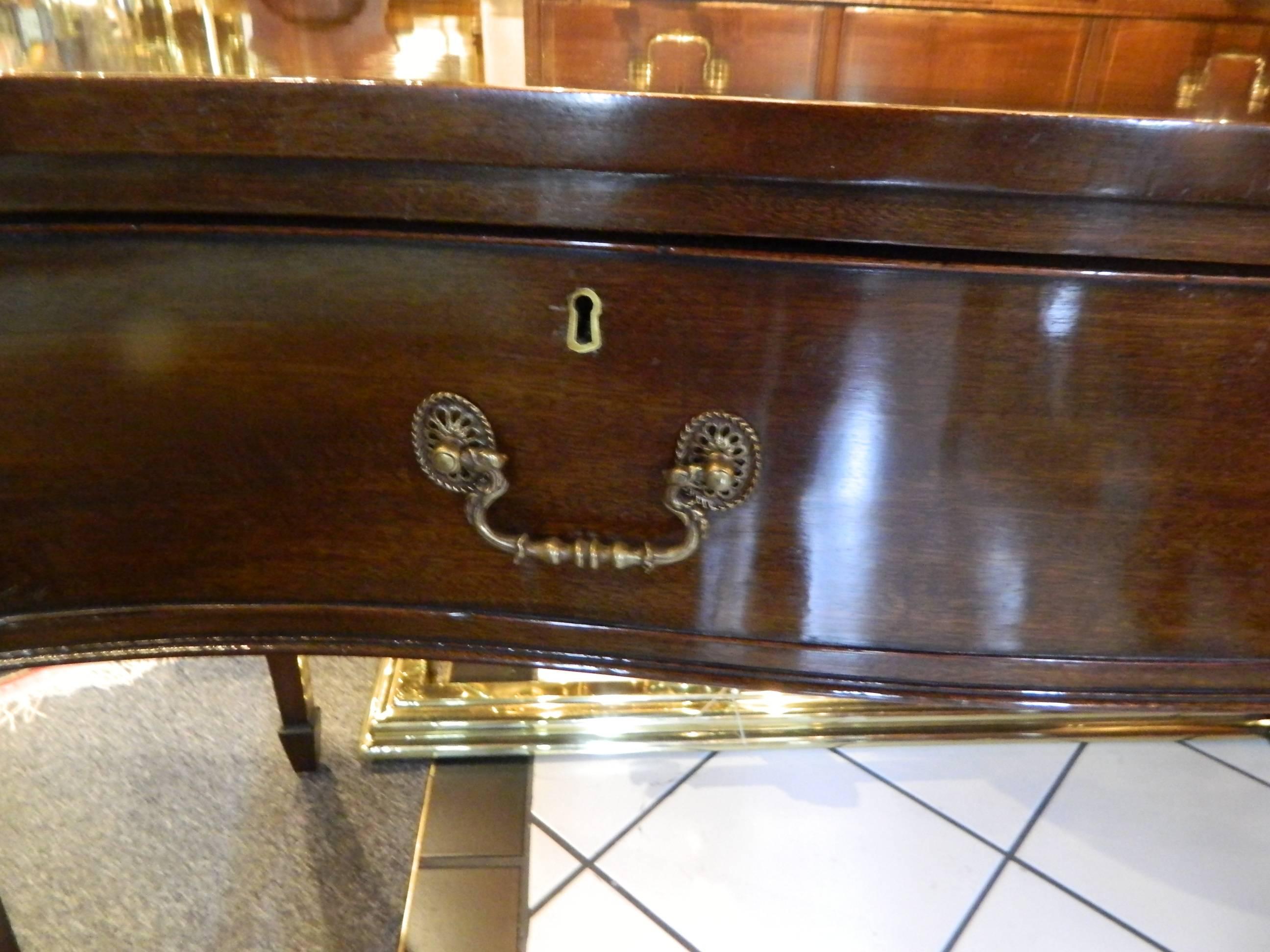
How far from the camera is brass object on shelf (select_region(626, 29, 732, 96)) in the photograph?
336 mm

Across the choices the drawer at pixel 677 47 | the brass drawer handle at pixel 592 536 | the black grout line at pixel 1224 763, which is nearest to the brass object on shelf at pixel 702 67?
the drawer at pixel 677 47

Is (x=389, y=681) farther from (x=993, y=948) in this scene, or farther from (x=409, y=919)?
(x=993, y=948)

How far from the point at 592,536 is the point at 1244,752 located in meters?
0.94

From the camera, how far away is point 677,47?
416 millimetres

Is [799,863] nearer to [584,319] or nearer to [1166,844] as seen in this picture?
[1166,844]

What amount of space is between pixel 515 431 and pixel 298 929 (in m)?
0.62

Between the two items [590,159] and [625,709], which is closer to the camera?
[590,159]

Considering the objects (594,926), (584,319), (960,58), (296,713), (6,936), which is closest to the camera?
(584,319)

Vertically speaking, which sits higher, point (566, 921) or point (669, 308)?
point (669, 308)

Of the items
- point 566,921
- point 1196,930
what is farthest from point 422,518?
point 1196,930

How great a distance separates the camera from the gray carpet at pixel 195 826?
0.76 meters

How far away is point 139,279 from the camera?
1.12 feet

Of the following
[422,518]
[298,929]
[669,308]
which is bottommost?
[298,929]

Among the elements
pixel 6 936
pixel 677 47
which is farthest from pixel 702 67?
pixel 6 936
